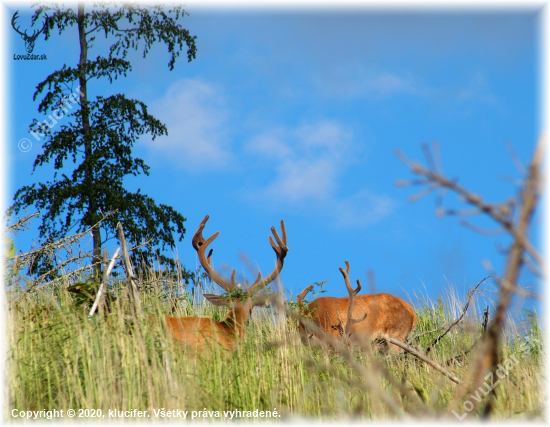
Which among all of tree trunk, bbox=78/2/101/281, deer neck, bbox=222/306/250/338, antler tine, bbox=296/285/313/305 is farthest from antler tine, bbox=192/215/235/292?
tree trunk, bbox=78/2/101/281

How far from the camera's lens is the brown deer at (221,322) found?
466cm

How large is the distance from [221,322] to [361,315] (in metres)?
2.73

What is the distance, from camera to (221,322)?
540 cm

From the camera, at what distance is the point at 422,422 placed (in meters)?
2.31

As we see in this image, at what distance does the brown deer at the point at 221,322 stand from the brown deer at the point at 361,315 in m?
0.66

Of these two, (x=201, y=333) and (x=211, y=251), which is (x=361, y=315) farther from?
(x=201, y=333)

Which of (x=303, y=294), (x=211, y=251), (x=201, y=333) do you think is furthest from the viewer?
(x=211, y=251)

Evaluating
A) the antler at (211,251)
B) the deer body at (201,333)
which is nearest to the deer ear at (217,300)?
the deer body at (201,333)

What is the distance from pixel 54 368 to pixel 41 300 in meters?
2.70

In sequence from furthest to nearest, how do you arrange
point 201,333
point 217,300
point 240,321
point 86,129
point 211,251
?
point 86,129, point 211,251, point 217,300, point 240,321, point 201,333

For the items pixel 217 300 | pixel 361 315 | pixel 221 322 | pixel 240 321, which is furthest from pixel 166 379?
pixel 361 315

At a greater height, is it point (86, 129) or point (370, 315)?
point (86, 129)

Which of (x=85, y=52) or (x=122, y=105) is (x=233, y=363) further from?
(x=85, y=52)

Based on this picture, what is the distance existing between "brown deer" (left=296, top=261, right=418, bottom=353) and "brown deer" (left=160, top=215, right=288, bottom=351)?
0.66m
